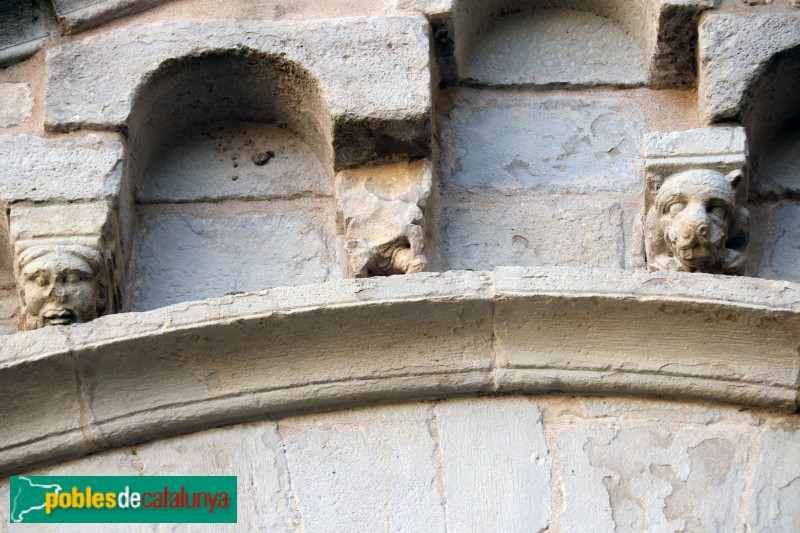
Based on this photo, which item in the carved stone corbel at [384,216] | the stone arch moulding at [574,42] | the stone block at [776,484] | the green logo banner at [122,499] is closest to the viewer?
the stone block at [776,484]

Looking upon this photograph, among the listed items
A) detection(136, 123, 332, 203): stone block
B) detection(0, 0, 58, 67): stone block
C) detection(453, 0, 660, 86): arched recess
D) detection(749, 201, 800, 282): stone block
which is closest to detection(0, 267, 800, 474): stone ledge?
detection(749, 201, 800, 282): stone block

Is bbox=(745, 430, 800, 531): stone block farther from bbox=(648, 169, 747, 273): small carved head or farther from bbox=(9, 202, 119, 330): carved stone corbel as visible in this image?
bbox=(9, 202, 119, 330): carved stone corbel

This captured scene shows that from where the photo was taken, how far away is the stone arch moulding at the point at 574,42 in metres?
4.34

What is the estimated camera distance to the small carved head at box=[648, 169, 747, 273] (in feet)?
12.5

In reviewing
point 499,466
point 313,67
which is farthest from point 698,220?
point 313,67

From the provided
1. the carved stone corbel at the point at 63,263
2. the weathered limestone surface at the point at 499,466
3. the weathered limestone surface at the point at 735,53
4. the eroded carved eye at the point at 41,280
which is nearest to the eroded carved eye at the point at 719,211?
the weathered limestone surface at the point at 735,53

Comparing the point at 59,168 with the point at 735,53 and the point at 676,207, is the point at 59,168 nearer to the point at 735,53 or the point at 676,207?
the point at 676,207

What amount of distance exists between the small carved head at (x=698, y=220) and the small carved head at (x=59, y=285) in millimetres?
1338

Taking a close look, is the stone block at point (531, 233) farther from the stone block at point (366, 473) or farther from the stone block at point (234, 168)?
the stone block at point (366, 473)

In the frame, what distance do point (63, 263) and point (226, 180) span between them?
607mm

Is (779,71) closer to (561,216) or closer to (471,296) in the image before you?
(561,216)

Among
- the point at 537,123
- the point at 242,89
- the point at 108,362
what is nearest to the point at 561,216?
the point at 537,123

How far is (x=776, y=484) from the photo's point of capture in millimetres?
3574

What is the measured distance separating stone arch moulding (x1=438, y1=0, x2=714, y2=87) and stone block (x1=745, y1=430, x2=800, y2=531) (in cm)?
114
